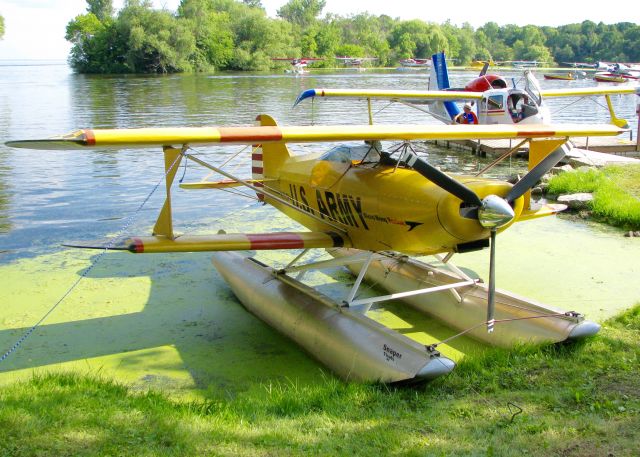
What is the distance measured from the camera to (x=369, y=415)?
16.4ft

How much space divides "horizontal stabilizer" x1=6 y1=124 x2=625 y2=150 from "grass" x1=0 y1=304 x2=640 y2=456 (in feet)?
6.70

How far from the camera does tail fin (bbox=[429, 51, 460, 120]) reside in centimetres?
2348

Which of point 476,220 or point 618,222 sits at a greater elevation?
point 476,220

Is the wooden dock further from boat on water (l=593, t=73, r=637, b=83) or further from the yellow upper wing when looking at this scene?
boat on water (l=593, t=73, r=637, b=83)

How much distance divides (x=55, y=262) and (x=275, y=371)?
5.12 metres

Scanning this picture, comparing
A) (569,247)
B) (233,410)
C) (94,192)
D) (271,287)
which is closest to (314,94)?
(94,192)

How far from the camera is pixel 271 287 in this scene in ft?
26.4

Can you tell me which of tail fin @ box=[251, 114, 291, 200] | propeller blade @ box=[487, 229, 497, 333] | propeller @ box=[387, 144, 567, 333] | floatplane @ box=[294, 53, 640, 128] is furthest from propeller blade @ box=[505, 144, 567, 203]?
floatplane @ box=[294, 53, 640, 128]

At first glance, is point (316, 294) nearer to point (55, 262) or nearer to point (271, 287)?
point (271, 287)

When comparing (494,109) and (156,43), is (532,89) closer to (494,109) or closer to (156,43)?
(494,109)

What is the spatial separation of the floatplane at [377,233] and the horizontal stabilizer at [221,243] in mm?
12

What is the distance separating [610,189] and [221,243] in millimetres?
9313

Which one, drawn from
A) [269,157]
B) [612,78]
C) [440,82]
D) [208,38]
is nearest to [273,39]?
[208,38]

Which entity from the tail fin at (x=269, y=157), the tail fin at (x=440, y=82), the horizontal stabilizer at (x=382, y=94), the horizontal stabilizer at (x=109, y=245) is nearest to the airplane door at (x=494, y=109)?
the horizontal stabilizer at (x=382, y=94)
